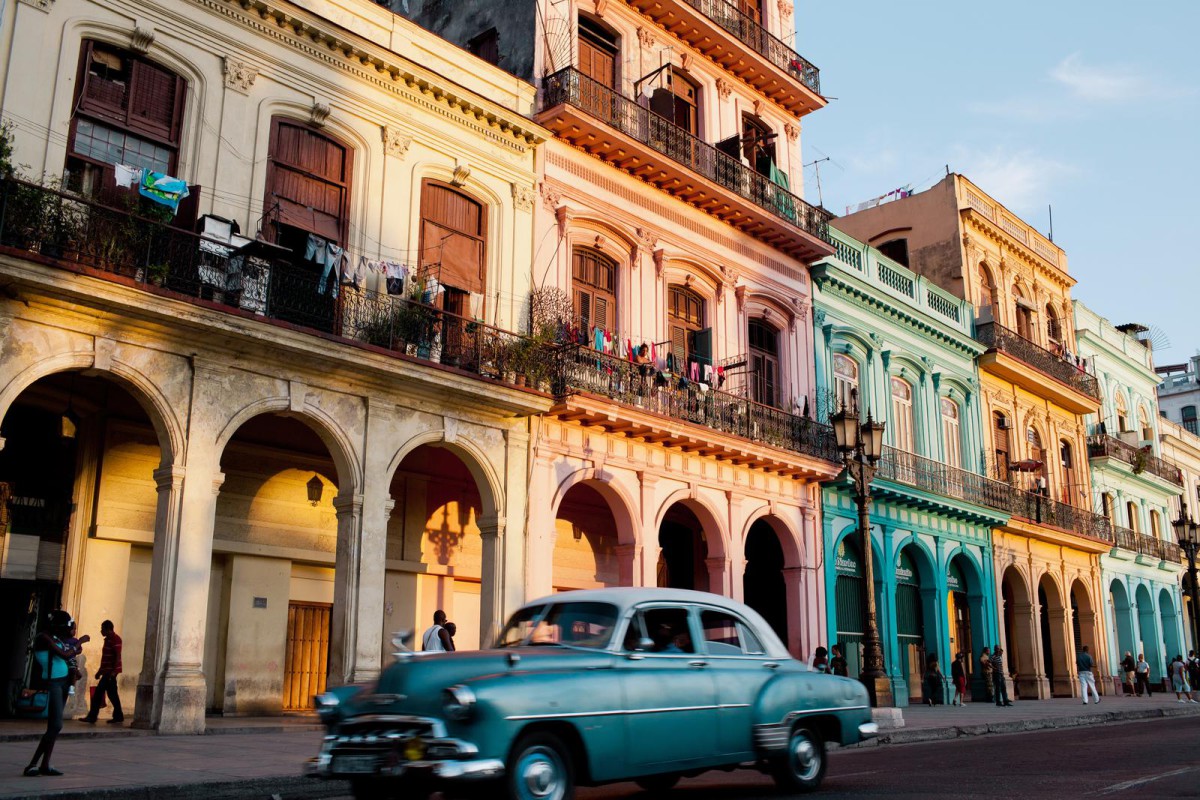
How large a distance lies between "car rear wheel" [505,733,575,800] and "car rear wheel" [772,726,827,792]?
2.37 m

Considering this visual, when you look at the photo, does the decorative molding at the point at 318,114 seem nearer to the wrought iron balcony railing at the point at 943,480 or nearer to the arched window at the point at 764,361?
the arched window at the point at 764,361

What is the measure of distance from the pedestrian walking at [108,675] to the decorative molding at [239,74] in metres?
7.39

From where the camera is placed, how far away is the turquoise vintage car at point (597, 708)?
6.73 meters

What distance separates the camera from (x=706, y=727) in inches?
326

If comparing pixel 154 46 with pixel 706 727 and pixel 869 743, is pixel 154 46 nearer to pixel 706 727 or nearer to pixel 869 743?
pixel 706 727

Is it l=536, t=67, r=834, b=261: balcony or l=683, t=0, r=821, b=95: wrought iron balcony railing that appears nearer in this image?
l=536, t=67, r=834, b=261: balcony

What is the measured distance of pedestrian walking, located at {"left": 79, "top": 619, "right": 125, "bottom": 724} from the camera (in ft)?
46.4

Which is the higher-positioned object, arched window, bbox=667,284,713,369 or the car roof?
arched window, bbox=667,284,713,369

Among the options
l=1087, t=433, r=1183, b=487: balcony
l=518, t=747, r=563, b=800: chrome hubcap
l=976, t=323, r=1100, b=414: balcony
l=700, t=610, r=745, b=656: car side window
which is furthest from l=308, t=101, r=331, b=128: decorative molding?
l=1087, t=433, r=1183, b=487: balcony

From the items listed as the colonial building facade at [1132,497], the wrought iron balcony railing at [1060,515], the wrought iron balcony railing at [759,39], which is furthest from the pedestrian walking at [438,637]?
the colonial building facade at [1132,497]

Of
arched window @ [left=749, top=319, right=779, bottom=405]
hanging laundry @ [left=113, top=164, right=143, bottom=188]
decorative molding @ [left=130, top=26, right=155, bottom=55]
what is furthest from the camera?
arched window @ [left=749, top=319, right=779, bottom=405]

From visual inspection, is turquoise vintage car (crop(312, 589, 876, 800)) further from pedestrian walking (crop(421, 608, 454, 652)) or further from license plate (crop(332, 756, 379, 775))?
pedestrian walking (crop(421, 608, 454, 652))

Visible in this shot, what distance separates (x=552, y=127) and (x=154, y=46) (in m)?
6.94

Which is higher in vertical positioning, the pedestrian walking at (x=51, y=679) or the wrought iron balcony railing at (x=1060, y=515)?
the wrought iron balcony railing at (x=1060, y=515)
